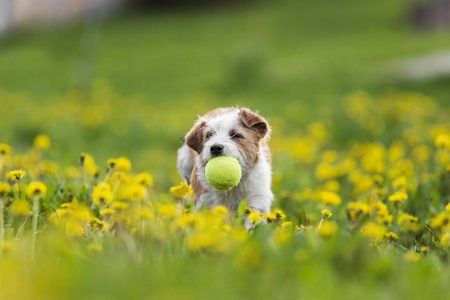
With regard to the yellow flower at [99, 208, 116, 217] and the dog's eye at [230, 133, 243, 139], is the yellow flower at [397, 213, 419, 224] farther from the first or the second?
the yellow flower at [99, 208, 116, 217]

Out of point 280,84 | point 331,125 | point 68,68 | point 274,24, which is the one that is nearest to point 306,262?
point 331,125

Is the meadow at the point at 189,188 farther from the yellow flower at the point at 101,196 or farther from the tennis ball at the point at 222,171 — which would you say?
the tennis ball at the point at 222,171

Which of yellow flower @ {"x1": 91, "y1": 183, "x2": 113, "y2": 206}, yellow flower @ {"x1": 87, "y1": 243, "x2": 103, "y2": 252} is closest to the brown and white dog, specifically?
yellow flower @ {"x1": 91, "y1": 183, "x2": 113, "y2": 206}

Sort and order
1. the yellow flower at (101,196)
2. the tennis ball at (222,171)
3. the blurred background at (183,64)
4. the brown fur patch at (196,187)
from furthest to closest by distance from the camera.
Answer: the blurred background at (183,64) → the brown fur patch at (196,187) → the tennis ball at (222,171) → the yellow flower at (101,196)

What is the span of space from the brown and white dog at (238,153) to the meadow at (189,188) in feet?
0.98

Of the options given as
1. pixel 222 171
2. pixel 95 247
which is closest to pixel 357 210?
pixel 222 171

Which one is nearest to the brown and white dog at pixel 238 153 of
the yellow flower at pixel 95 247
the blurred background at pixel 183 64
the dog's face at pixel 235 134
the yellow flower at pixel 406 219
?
the dog's face at pixel 235 134

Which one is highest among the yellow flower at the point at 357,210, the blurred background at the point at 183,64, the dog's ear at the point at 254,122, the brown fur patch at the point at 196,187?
the blurred background at the point at 183,64

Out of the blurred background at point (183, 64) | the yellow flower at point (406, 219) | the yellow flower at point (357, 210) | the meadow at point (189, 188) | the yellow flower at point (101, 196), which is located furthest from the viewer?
the blurred background at point (183, 64)

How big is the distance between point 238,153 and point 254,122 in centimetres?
26

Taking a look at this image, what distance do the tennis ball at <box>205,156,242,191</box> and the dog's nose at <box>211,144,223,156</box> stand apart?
4cm

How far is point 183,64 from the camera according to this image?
19.5 metres

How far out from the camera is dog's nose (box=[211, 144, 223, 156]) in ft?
13.1

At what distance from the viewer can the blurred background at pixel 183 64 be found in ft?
31.8
